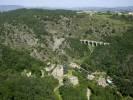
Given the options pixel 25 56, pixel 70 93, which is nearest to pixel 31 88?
pixel 70 93

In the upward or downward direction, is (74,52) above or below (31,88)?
below

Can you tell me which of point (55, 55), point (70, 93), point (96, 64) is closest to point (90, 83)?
point (70, 93)

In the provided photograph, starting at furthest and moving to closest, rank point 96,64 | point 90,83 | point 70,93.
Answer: point 96,64
point 90,83
point 70,93

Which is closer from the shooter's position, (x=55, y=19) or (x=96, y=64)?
(x=96, y=64)

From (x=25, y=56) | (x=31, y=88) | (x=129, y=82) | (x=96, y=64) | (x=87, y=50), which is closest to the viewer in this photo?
(x=31, y=88)

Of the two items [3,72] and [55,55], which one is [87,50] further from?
[3,72]

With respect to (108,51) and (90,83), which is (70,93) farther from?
(108,51)
